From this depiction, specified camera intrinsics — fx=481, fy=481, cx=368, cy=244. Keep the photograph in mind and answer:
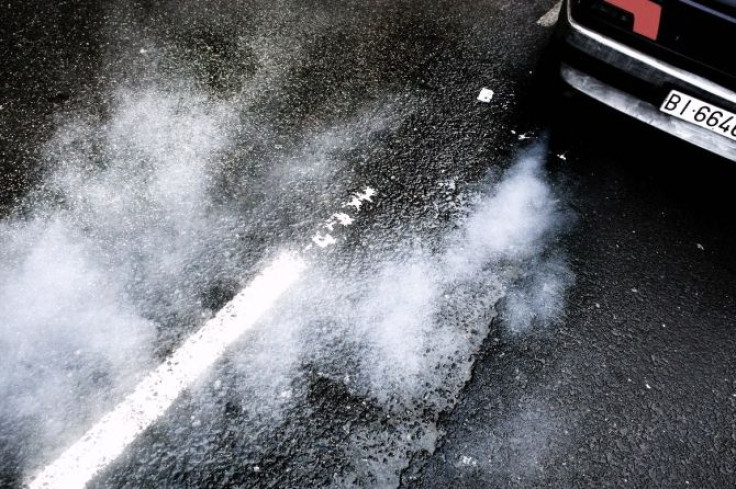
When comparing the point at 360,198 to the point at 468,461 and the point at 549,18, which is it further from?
the point at 549,18

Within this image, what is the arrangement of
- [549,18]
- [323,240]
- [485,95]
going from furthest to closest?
1. [549,18]
2. [485,95]
3. [323,240]

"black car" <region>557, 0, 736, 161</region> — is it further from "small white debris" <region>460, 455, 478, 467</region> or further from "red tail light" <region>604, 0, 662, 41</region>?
"small white debris" <region>460, 455, 478, 467</region>

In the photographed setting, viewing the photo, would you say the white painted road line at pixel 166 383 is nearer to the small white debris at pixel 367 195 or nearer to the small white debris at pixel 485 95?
the small white debris at pixel 367 195

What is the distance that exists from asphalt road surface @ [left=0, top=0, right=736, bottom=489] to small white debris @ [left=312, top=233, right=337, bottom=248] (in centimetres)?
1

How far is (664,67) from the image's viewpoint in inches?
98.3

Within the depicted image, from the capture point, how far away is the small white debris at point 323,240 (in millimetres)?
2715

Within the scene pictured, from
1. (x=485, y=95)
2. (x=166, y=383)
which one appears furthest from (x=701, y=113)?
(x=166, y=383)

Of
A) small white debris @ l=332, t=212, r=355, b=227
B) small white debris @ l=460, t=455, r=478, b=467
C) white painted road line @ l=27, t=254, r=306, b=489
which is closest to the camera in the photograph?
white painted road line @ l=27, t=254, r=306, b=489

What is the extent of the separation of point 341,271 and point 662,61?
2005mm

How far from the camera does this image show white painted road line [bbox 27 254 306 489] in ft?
6.41

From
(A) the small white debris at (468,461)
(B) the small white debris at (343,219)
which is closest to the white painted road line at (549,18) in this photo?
(B) the small white debris at (343,219)

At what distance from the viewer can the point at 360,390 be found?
2234mm

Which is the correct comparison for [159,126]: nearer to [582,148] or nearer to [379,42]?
[379,42]

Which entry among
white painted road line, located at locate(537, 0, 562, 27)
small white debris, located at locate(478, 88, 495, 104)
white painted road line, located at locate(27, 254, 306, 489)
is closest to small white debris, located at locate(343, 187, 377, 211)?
white painted road line, located at locate(27, 254, 306, 489)
